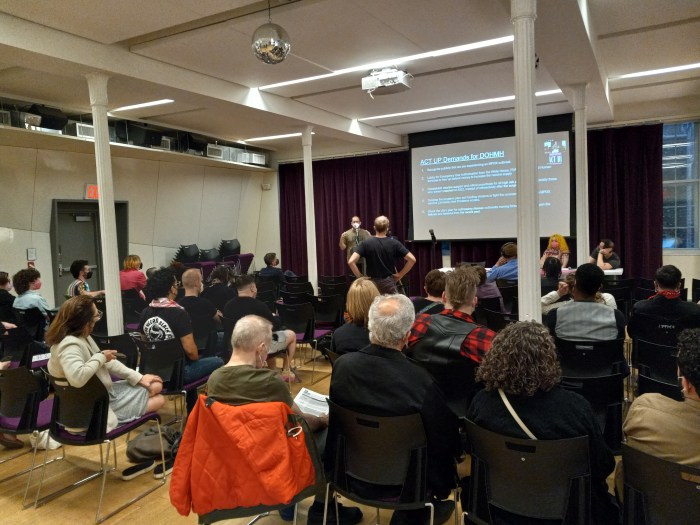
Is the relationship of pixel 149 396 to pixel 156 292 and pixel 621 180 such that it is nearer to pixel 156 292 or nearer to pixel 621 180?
pixel 156 292

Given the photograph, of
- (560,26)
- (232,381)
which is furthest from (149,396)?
(560,26)

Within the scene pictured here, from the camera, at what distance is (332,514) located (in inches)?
103

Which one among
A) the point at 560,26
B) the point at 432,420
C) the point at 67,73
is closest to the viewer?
the point at 432,420

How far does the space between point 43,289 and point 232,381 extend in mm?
7383

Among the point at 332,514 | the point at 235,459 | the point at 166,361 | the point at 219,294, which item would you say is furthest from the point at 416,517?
the point at 219,294

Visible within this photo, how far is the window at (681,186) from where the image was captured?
8672mm

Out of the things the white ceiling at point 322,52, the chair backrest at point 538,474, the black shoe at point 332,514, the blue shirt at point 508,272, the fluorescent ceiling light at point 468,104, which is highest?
the fluorescent ceiling light at point 468,104

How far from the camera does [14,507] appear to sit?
2.96m

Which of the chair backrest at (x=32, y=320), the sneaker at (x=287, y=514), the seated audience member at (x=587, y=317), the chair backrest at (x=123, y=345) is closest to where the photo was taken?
the sneaker at (x=287, y=514)

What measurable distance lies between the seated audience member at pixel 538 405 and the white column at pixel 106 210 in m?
4.73

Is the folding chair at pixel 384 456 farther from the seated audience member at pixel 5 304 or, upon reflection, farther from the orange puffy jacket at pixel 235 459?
the seated audience member at pixel 5 304

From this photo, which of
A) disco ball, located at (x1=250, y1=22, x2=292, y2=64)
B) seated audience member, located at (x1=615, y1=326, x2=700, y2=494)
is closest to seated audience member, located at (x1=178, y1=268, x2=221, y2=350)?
disco ball, located at (x1=250, y1=22, x2=292, y2=64)

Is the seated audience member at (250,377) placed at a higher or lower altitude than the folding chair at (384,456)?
higher

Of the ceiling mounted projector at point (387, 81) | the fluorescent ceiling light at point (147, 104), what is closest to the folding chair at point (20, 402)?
the ceiling mounted projector at point (387, 81)
